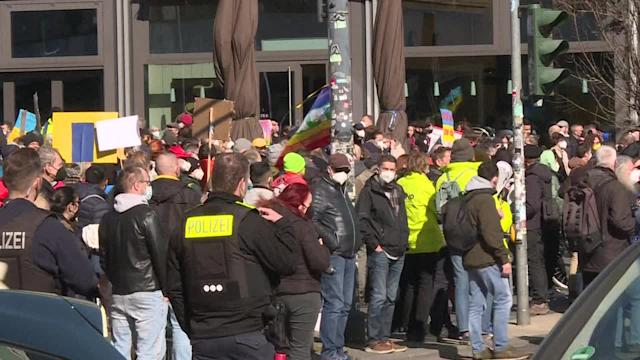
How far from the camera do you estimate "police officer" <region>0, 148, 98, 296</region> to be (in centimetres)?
696

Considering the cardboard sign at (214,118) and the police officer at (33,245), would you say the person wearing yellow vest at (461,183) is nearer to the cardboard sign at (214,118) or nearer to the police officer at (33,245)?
the cardboard sign at (214,118)

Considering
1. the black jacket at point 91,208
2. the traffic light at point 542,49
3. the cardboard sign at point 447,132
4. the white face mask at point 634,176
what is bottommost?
the black jacket at point 91,208

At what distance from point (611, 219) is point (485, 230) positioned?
1586mm

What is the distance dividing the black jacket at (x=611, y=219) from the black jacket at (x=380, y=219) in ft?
6.64

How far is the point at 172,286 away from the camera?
676 cm

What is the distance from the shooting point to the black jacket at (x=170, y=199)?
32.1 ft

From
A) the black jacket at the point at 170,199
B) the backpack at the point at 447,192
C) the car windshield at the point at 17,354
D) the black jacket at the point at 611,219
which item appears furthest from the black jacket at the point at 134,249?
the black jacket at the point at 611,219

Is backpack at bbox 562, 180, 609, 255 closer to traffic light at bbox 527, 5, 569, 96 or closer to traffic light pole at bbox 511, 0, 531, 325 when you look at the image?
traffic light pole at bbox 511, 0, 531, 325

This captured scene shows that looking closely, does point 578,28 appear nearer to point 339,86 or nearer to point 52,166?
point 339,86

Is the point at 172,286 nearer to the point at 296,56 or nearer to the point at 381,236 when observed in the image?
the point at 381,236

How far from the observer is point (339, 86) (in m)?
11.7

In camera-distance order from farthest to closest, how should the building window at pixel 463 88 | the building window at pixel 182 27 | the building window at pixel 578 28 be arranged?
the building window at pixel 182 27, the building window at pixel 463 88, the building window at pixel 578 28

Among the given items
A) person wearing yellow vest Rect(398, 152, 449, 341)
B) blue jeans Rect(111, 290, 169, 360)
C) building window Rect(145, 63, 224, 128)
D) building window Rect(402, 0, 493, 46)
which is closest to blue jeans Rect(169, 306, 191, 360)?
blue jeans Rect(111, 290, 169, 360)

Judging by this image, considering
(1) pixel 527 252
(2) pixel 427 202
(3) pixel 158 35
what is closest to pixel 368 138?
(1) pixel 527 252
